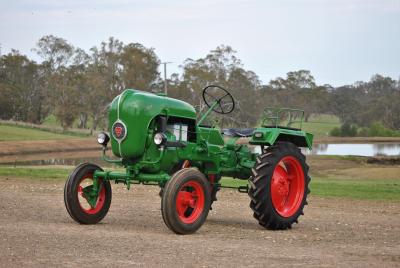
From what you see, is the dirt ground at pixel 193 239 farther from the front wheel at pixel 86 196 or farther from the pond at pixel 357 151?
the pond at pixel 357 151

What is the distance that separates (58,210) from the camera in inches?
532

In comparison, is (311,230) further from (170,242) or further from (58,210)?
(58,210)

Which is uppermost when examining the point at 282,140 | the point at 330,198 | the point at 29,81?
the point at 29,81

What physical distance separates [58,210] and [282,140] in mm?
4387

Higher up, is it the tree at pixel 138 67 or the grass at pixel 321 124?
the tree at pixel 138 67

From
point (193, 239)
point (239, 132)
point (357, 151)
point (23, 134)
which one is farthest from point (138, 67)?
point (193, 239)

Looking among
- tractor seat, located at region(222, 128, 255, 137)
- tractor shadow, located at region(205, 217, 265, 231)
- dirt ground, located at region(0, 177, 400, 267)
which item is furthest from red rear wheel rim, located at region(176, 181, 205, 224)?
tractor seat, located at region(222, 128, 255, 137)

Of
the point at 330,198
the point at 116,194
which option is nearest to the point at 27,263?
the point at 116,194

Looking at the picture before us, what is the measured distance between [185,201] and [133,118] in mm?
1466

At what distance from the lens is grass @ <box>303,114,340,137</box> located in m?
107

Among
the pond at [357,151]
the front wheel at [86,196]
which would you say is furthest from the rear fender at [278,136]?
the pond at [357,151]

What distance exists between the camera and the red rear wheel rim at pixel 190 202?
10.6 metres

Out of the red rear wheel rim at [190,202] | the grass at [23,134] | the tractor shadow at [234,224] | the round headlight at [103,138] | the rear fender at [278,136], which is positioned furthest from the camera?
the grass at [23,134]

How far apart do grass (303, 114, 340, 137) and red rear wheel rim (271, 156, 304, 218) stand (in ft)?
291
